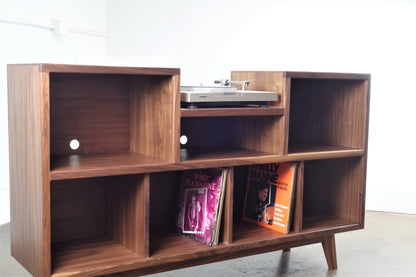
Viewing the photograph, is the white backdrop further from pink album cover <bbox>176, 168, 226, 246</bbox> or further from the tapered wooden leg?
pink album cover <bbox>176, 168, 226, 246</bbox>

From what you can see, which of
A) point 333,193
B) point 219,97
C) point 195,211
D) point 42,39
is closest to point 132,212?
point 195,211

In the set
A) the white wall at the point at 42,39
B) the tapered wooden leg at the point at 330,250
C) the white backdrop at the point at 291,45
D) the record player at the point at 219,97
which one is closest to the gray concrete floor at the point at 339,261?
the tapered wooden leg at the point at 330,250

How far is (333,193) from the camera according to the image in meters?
2.82

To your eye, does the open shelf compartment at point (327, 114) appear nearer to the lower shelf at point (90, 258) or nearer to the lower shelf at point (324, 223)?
the lower shelf at point (324, 223)

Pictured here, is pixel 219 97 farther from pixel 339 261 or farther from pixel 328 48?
pixel 328 48

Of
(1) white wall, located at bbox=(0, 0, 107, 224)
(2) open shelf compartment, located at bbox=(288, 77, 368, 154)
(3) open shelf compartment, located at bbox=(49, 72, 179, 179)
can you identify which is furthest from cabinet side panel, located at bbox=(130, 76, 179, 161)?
(1) white wall, located at bbox=(0, 0, 107, 224)

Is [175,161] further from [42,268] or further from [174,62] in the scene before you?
[174,62]

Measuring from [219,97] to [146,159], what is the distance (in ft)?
1.35

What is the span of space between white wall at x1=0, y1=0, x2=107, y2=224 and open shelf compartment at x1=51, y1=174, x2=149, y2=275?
63.5 inches

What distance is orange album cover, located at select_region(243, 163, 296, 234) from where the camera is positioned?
246 centimetres

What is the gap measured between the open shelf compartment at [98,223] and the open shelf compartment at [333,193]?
37.7 inches

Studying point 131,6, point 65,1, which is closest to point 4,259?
point 65,1

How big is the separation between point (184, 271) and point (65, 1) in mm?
2701

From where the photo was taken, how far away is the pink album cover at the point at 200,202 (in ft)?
7.29
